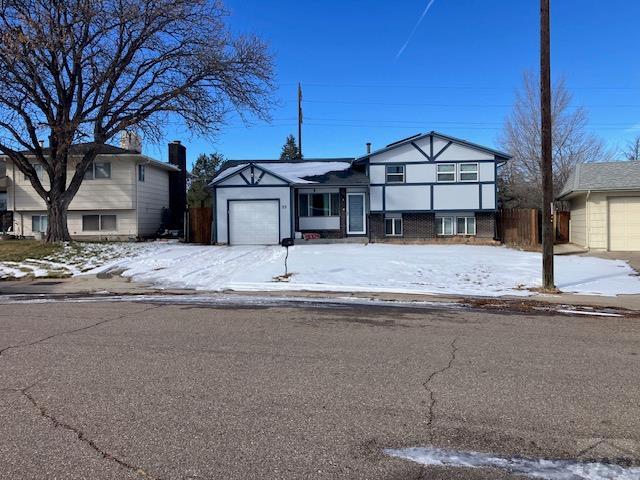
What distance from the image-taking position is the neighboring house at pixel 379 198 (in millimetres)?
27062

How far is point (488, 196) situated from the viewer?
27594 millimetres

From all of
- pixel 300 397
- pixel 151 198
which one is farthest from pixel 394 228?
pixel 300 397

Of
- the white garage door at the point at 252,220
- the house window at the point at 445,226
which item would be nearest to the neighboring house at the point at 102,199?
the white garage door at the point at 252,220

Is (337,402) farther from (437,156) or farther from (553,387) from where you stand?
(437,156)

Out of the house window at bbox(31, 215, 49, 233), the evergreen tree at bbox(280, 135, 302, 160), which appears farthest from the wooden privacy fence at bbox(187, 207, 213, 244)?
the evergreen tree at bbox(280, 135, 302, 160)

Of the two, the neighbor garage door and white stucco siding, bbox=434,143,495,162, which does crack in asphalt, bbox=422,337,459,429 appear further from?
white stucco siding, bbox=434,143,495,162

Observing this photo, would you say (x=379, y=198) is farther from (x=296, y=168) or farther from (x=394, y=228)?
(x=296, y=168)

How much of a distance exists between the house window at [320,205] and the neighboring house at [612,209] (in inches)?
447

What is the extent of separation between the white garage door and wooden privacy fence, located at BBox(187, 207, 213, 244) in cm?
182

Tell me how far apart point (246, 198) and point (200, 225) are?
10.7ft

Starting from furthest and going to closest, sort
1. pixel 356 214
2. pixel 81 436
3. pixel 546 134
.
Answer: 1. pixel 356 214
2. pixel 546 134
3. pixel 81 436

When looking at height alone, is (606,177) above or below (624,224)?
above

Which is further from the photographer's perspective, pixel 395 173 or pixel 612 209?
pixel 395 173

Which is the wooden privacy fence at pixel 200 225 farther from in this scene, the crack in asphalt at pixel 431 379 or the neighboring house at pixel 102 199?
the crack in asphalt at pixel 431 379
